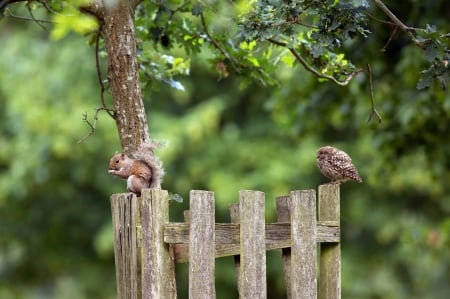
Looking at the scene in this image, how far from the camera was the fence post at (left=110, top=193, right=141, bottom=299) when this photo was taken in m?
4.59

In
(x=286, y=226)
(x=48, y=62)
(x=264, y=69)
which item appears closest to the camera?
(x=286, y=226)

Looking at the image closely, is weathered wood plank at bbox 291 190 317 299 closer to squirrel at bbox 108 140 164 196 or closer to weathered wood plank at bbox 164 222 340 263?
weathered wood plank at bbox 164 222 340 263

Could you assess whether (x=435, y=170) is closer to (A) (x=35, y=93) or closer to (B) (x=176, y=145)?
(B) (x=176, y=145)

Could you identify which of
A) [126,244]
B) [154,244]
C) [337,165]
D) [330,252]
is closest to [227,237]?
[154,244]

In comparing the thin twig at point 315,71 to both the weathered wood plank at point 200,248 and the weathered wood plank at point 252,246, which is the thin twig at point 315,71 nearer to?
the weathered wood plank at point 252,246

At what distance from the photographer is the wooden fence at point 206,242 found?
4.39m

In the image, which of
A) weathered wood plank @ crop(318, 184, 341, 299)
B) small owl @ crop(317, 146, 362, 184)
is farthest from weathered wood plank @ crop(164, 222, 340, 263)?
small owl @ crop(317, 146, 362, 184)

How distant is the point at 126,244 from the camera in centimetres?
468

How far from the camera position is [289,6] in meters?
4.82

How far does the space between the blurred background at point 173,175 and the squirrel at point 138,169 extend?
288 inches

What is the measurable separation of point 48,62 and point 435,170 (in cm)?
682

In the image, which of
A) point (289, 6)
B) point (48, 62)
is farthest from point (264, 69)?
point (48, 62)

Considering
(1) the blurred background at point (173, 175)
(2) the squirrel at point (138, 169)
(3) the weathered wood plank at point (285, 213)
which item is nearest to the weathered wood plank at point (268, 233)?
(3) the weathered wood plank at point (285, 213)

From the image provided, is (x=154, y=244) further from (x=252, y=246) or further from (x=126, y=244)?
(x=252, y=246)
